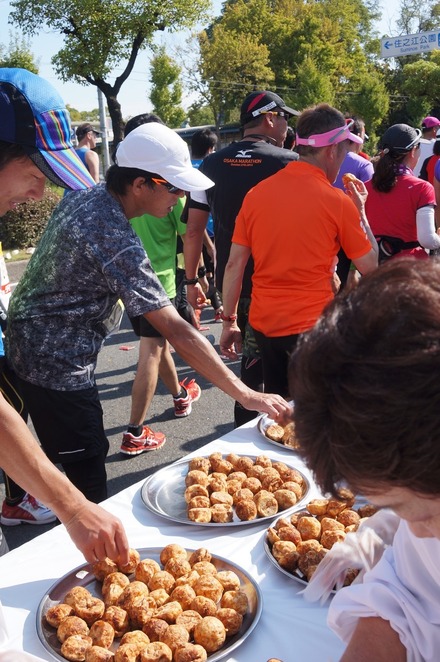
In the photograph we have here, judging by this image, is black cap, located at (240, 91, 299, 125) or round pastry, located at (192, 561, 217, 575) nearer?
round pastry, located at (192, 561, 217, 575)

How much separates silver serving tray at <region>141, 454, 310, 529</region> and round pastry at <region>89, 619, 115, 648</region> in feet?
1.33

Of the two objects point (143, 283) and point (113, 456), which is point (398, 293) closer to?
point (143, 283)

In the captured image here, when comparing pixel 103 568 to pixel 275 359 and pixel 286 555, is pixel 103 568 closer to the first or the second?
pixel 286 555

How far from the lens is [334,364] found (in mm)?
687

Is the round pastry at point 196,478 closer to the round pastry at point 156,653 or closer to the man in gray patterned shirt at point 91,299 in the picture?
the man in gray patterned shirt at point 91,299

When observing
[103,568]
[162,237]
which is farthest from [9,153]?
[162,237]

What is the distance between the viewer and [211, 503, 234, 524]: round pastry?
1653mm

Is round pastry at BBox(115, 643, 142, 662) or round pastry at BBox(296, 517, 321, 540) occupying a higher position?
round pastry at BBox(115, 643, 142, 662)

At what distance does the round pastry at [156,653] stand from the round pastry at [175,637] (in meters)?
0.01


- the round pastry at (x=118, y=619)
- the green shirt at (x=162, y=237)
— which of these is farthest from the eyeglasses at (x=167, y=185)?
the green shirt at (x=162, y=237)

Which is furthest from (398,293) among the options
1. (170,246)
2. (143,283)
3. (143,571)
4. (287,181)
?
(170,246)

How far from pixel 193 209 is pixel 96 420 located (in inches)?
77.2

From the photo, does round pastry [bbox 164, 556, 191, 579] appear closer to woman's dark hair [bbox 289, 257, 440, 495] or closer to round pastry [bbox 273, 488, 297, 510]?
round pastry [bbox 273, 488, 297, 510]

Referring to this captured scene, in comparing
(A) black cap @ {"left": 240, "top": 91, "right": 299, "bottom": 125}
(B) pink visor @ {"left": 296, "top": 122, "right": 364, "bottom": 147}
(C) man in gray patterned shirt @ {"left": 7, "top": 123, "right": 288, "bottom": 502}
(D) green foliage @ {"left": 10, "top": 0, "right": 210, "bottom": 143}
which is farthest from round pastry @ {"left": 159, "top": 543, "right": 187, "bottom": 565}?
(D) green foliage @ {"left": 10, "top": 0, "right": 210, "bottom": 143}
